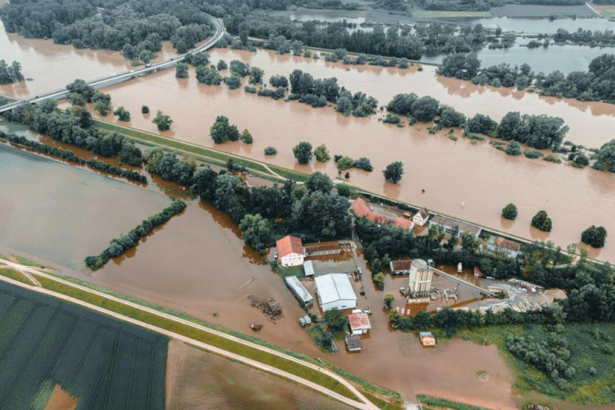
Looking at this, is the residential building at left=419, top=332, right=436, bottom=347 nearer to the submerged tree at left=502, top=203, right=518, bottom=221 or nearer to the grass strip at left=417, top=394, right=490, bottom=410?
the grass strip at left=417, top=394, right=490, bottom=410

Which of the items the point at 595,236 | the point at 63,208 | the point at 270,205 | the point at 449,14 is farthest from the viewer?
the point at 449,14

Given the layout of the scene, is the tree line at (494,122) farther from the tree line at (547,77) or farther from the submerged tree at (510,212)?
the submerged tree at (510,212)

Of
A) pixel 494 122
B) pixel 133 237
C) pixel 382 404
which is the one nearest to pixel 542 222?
pixel 494 122

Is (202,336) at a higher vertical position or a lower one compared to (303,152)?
lower

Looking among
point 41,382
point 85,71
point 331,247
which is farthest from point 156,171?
point 85,71

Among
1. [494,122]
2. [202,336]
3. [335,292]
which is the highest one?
[494,122]

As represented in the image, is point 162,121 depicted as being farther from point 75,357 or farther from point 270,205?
point 75,357

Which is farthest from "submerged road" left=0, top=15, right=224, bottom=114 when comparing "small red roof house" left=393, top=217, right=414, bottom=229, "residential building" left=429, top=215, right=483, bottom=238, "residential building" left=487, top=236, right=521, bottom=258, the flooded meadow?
"residential building" left=487, top=236, right=521, bottom=258
